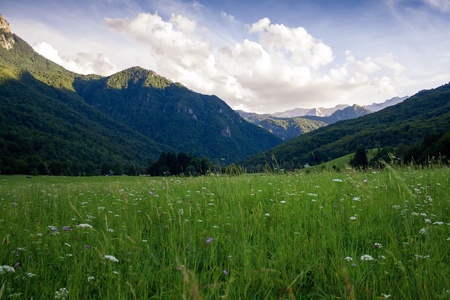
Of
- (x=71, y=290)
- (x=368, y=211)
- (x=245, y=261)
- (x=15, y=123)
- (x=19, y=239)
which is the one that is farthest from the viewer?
(x=15, y=123)

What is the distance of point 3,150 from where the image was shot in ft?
392

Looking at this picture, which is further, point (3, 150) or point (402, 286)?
point (3, 150)

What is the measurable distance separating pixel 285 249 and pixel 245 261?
0.70 m

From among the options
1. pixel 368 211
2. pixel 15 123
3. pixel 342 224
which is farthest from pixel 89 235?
pixel 15 123

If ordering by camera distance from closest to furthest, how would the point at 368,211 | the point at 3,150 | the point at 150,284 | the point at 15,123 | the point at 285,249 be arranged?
1. the point at 150,284
2. the point at 285,249
3. the point at 368,211
4. the point at 3,150
5. the point at 15,123

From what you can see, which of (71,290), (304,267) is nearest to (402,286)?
(304,267)

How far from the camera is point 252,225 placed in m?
4.54

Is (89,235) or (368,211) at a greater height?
(368,211)

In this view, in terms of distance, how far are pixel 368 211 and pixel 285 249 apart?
2.29 meters

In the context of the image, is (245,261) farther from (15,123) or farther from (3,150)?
(15,123)

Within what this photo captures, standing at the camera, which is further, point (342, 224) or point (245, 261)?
point (342, 224)

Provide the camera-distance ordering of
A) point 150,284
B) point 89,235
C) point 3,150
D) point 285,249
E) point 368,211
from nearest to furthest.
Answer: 1. point 150,284
2. point 285,249
3. point 89,235
4. point 368,211
5. point 3,150

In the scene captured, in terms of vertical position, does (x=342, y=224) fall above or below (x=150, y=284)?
above

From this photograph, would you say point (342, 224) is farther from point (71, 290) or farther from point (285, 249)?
point (71, 290)
